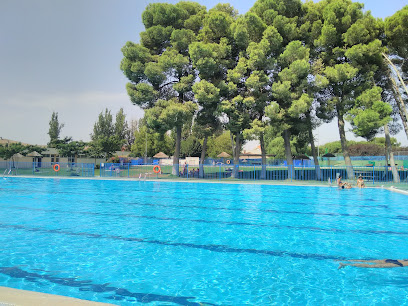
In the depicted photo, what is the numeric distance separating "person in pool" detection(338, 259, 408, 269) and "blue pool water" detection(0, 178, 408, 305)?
0.20m

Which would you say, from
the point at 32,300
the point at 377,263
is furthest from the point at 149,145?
the point at 32,300

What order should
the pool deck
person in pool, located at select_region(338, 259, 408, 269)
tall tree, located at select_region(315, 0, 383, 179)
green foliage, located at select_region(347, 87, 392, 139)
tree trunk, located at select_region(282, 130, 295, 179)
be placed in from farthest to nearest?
1. tree trunk, located at select_region(282, 130, 295, 179)
2. tall tree, located at select_region(315, 0, 383, 179)
3. green foliage, located at select_region(347, 87, 392, 139)
4. person in pool, located at select_region(338, 259, 408, 269)
5. the pool deck

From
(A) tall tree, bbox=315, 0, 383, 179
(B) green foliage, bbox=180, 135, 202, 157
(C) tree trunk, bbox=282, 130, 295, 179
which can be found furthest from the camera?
(B) green foliage, bbox=180, 135, 202, 157

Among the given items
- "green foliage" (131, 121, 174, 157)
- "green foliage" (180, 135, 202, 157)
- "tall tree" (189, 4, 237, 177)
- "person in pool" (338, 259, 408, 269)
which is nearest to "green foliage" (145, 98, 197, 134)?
"tall tree" (189, 4, 237, 177)

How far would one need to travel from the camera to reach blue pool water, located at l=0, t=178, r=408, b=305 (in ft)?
16.0

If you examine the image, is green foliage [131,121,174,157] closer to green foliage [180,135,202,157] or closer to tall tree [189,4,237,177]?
green foliage [180,135,202,157]

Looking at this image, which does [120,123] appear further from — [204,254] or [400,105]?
[204,254]

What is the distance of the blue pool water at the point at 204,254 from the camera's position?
4.87m

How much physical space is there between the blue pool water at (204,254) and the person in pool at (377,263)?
0.20m

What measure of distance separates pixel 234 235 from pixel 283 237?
4.31ft

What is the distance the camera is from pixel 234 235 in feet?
27.8

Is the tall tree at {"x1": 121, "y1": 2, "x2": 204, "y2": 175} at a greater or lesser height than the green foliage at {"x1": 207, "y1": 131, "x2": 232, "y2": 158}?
greater

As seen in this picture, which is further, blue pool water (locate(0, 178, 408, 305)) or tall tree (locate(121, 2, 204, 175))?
tall tree (locate(121, 2, 204, 175))

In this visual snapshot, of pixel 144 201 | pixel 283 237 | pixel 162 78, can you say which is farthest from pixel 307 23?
pixel 283 237
